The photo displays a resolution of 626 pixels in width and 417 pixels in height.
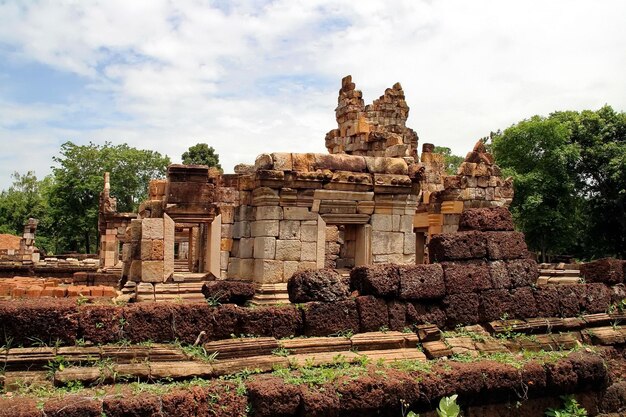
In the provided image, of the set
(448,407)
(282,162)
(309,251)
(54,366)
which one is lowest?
(448,407)

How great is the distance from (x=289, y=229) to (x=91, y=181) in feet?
107

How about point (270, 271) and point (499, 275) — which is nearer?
point (499, 275)

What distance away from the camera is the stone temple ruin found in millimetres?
5176

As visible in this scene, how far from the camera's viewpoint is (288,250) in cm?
995

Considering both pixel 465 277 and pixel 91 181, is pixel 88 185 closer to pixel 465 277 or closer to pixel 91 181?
pixel 91 181

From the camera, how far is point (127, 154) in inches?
1630

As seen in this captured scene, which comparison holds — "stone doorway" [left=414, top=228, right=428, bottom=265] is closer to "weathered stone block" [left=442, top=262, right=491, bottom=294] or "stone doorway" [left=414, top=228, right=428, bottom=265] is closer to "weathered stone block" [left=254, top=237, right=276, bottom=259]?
"weathered stone block" [left=254, top=237, right=276, bottom=259]

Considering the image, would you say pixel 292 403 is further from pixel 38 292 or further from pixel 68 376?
pixel 38 292

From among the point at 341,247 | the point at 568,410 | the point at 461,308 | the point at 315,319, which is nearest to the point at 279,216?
the point at 315,319

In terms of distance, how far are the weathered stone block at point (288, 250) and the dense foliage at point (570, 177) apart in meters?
20.8

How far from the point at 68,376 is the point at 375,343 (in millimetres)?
3318

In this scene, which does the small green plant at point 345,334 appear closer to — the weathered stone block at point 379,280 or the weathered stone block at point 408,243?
the weathered stone block at point 379,280

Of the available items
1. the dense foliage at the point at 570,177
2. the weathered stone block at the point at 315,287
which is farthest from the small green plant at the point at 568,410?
the dense foliage at the point at 570,177

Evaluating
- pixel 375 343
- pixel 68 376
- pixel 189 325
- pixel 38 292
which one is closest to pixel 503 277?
pixel 375 343
